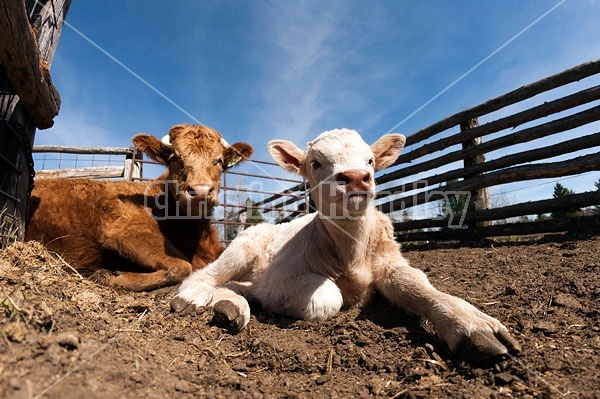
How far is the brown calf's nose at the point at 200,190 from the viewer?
15.5ft

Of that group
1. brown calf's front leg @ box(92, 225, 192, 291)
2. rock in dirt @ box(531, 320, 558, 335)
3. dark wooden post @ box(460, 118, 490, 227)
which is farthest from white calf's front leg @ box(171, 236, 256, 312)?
dark wooden post @ box(460, 118, 490, 227)

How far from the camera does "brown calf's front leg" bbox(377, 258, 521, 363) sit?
6.43 feet

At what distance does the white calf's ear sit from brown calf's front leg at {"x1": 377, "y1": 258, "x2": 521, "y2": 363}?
1.54 metres

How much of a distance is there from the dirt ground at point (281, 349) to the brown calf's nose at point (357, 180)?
97cm

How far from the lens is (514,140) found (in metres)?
6.55

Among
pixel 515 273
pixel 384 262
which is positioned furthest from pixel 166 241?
pixel 515 273

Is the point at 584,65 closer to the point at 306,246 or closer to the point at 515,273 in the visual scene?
the point at 515,273

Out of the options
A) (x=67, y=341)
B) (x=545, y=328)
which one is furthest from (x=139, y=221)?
(x=545, y=328)

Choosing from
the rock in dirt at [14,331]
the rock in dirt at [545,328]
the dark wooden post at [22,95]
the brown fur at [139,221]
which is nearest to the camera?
the rock in dirt at [14,331]

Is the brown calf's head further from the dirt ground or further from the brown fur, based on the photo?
the dirt ground

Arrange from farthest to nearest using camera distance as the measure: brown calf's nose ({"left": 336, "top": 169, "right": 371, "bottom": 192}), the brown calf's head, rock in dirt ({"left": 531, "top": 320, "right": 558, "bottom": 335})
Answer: the brown calf's head < brown calf's nose ({"left": 336, "top": 169, "right": 371, "bottom": 192}) < rock in dirt ({"left": 531, "top": 320, "right": 558, "bottom": 335})

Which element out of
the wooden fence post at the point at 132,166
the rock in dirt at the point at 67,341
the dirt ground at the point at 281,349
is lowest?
the dirt ground at the point at 281,349

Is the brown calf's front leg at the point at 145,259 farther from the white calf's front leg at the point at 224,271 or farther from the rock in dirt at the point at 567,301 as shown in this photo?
the rock in dirt at the point at 567,301

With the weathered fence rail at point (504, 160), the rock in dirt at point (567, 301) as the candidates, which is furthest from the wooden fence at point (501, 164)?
the rock in dirt at point (567, 301)
